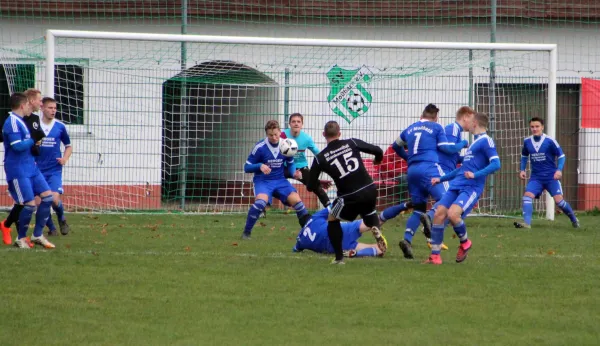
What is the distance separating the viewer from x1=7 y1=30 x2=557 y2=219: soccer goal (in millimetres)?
17938

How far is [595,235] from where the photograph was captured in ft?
47.6

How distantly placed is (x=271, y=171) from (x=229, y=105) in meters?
4.97

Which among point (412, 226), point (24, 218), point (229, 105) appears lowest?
point (412, 226)

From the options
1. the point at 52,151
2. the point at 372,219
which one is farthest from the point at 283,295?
the point at 52,151

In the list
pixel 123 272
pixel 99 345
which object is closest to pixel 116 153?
pixel 123 272

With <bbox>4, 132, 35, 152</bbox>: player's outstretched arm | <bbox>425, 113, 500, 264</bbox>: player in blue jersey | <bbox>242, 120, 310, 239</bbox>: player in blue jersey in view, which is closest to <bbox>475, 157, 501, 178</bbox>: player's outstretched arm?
<bbox>425, 113, 500, 264</bbox>: player in blue jersey

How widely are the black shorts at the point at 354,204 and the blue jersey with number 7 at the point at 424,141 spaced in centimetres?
220

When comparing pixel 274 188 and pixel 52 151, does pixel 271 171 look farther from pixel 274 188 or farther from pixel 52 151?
pixel 52 151

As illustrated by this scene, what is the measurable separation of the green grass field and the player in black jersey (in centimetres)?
42

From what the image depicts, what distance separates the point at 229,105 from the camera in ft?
60.3

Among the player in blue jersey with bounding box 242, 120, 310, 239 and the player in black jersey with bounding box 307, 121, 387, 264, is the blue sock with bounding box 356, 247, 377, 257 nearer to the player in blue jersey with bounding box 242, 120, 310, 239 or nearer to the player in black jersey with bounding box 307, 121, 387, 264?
the player in black jersey with bounding box 307, 121, 387, 264

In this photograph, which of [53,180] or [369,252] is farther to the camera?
[53,180]

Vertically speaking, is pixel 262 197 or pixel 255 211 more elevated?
pixel 262 197

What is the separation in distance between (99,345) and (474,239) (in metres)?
8.17
